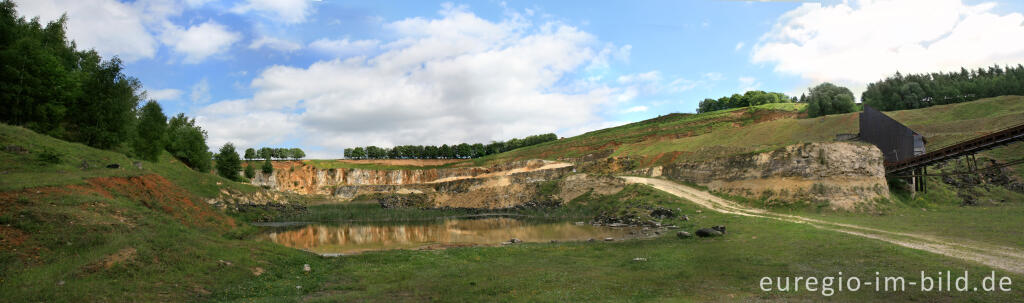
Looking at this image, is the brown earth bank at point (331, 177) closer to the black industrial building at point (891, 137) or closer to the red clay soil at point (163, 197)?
the black industrial building at point (891, 137)

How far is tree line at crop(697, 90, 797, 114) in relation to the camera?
133m

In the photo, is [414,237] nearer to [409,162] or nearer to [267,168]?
[267,168]

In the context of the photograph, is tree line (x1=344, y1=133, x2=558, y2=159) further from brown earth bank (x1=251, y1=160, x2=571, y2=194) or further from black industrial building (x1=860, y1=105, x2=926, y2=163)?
black industrial building (x1=860, y1=105, x2=926, y2=163)

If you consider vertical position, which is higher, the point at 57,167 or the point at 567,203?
the point at 57,167

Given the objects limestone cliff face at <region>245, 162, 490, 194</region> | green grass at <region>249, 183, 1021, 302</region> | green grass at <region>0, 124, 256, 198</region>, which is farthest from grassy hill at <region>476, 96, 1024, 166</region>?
green grass at <region>0, 124, 256, 198</region>

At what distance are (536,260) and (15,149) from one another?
24.1 metres

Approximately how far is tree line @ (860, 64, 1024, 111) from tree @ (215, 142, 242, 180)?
11766 cm

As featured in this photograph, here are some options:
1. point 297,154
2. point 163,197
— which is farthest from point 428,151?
point 163,197

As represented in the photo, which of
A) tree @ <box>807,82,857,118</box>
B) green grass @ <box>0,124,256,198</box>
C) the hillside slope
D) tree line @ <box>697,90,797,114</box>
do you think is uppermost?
tree line @ <box>697,90,797,114</box>

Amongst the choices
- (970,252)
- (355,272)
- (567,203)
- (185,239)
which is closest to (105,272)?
(185,239)

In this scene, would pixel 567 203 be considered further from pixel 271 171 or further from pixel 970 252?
pixel 271 171

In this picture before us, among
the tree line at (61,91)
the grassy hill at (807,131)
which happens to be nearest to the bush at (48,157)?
the tree line at (61,91)

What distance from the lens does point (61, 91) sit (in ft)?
91.8

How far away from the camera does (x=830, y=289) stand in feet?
29.6
